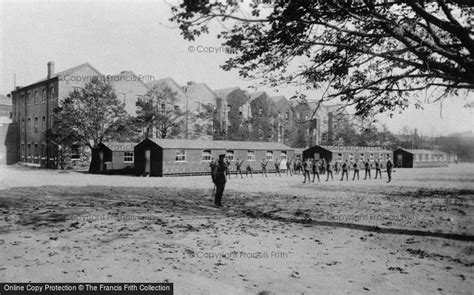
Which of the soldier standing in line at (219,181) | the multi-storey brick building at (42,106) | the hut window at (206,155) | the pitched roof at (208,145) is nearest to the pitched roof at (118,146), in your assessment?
the pitched roof at (208,145)

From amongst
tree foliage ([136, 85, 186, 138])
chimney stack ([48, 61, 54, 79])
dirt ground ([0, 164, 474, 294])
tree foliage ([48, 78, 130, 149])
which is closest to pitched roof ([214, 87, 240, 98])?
tree foliage ([136, 85, 186, 138])

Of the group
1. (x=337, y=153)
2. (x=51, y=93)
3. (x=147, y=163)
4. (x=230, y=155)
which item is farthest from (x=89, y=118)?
(x=337, y=153)

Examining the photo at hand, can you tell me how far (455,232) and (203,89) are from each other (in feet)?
164

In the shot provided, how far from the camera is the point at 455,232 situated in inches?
362

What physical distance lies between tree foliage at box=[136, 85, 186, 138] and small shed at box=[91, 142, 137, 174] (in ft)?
23.5

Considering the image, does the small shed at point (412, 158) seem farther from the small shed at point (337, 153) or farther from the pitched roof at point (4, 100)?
the pitched roof at point (4, 100)

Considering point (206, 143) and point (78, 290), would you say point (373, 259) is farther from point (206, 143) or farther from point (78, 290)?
point (206, 143)

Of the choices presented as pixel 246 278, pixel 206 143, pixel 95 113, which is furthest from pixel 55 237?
pixel 95 113

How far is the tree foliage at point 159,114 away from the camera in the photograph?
43.1 m

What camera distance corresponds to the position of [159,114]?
4384cm

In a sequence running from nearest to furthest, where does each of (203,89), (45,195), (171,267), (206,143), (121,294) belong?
(121,294) < (171,267) < (45,195) < (206,143) < (203,89)

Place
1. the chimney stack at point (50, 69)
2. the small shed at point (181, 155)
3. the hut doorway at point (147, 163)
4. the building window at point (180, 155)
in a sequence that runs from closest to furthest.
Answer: the small shed at point (181, 155) → the hut doorway at point (147, 163) → the building window at point (180, 155) → the chimney stack at point (50, 69)

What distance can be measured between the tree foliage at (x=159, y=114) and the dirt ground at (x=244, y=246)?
30270 mm

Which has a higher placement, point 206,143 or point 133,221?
point 206,143
